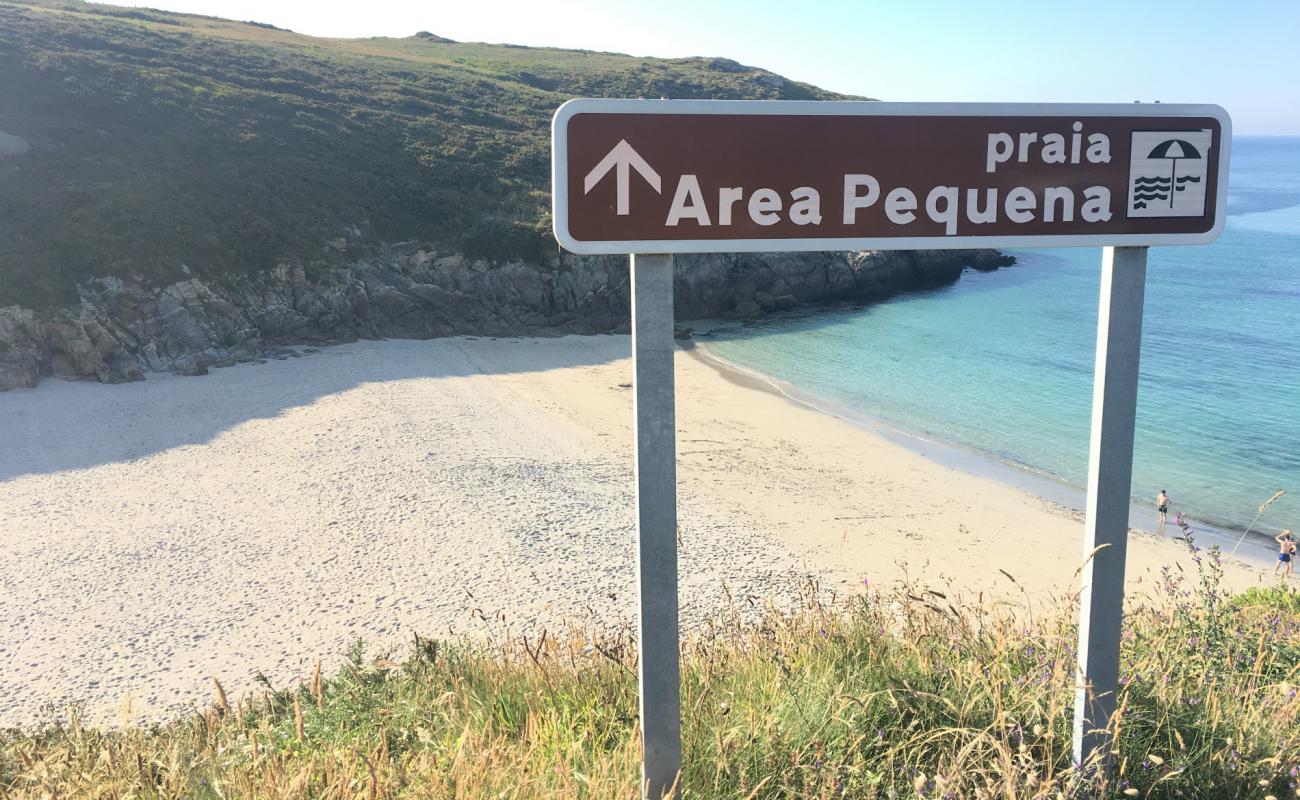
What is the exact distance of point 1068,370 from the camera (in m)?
24.1

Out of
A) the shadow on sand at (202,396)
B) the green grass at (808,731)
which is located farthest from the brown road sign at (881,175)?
the shadow on sand at (202,396)

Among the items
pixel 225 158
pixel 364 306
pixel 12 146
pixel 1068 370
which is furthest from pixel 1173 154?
pixel 225 158

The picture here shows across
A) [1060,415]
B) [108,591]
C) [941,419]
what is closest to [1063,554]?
[941,419]

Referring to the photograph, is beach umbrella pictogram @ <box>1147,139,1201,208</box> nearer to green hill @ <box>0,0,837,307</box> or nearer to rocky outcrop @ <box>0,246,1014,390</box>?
rocky outcrop @ <box>0,246,1014,390</box>

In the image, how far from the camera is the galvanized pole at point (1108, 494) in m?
2.58

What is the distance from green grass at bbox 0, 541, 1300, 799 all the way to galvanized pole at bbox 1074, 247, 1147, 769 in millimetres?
84

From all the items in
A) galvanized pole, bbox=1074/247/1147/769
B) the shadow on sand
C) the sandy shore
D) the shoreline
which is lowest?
the shoreline

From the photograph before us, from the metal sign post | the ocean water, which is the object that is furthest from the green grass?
the ocean water

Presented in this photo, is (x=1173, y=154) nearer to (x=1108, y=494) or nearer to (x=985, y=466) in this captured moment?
(x=1108, y=494)

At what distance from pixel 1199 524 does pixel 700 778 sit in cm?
1396

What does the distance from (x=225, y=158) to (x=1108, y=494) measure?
97.9ft

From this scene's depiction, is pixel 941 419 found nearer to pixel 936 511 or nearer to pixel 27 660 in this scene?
pixel 936 511

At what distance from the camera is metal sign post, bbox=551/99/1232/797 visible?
231 centimetres

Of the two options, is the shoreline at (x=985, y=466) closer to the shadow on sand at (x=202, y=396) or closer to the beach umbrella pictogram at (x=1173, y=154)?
the shadow on sand at (x=202, y=396)
